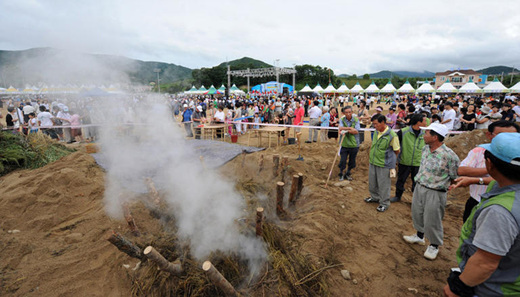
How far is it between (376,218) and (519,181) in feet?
10.3

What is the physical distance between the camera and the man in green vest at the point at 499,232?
50.8 inches

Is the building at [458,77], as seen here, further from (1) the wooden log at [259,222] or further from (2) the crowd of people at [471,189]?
(1) the wooden log at [259,222]

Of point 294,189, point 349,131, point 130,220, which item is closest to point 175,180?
point 130,220

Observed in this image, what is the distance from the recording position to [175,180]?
487 cm

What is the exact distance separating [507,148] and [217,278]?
2.22 metres

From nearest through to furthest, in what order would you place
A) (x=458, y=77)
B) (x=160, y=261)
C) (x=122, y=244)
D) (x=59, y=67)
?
(x=160, y=261) → (x=122, y=244) → (x=59, y=67) → (x=458, y=77)

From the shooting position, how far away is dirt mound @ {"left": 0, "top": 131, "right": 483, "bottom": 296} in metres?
2.77

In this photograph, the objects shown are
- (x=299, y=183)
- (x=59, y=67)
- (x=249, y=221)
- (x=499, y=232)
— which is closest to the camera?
(x=499, y=232)

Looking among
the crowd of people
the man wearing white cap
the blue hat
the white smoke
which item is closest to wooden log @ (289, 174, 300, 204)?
the white smoke

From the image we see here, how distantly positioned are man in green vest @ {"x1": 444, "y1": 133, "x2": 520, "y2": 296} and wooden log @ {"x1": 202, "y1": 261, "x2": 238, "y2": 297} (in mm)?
1755

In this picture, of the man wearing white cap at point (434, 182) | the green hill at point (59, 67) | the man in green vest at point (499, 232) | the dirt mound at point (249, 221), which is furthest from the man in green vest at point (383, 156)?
the green hill at point (59, 67)

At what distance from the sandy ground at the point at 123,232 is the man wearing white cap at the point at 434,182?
48cm

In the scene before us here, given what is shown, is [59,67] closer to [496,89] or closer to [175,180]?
[175,180]

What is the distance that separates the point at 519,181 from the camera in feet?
4.40
